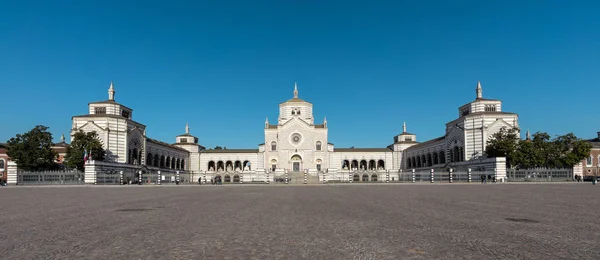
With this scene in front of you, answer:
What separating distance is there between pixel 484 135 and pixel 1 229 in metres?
66.4

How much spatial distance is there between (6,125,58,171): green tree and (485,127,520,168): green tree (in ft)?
193

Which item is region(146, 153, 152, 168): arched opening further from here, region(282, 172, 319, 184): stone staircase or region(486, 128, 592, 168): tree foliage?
region(486, 128, 592, 168): tree foliage

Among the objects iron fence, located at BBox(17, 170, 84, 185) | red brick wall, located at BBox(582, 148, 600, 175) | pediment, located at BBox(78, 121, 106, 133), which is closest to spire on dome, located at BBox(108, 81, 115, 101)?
pediment, located at BBox(78, 121, 106, 133)

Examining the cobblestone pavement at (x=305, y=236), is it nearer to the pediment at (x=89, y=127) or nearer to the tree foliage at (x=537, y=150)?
the tree foliage at (x=537, y=150)

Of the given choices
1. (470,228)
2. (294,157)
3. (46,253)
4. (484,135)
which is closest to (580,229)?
(470,228)

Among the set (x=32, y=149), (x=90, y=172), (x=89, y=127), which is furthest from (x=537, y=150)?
(x=32, y=149)

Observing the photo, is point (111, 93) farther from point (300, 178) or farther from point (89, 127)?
point (300, 178)

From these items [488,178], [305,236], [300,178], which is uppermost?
[305,236]

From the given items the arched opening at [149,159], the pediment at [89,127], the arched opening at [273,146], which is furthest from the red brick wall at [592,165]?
the pediment at [89,127]

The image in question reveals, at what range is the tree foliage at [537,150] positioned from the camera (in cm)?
5834

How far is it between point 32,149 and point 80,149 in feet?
19.0

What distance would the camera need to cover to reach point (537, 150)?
5828cm

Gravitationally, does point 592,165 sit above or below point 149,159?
below

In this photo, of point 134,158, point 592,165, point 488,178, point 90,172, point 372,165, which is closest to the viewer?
point 90,172
